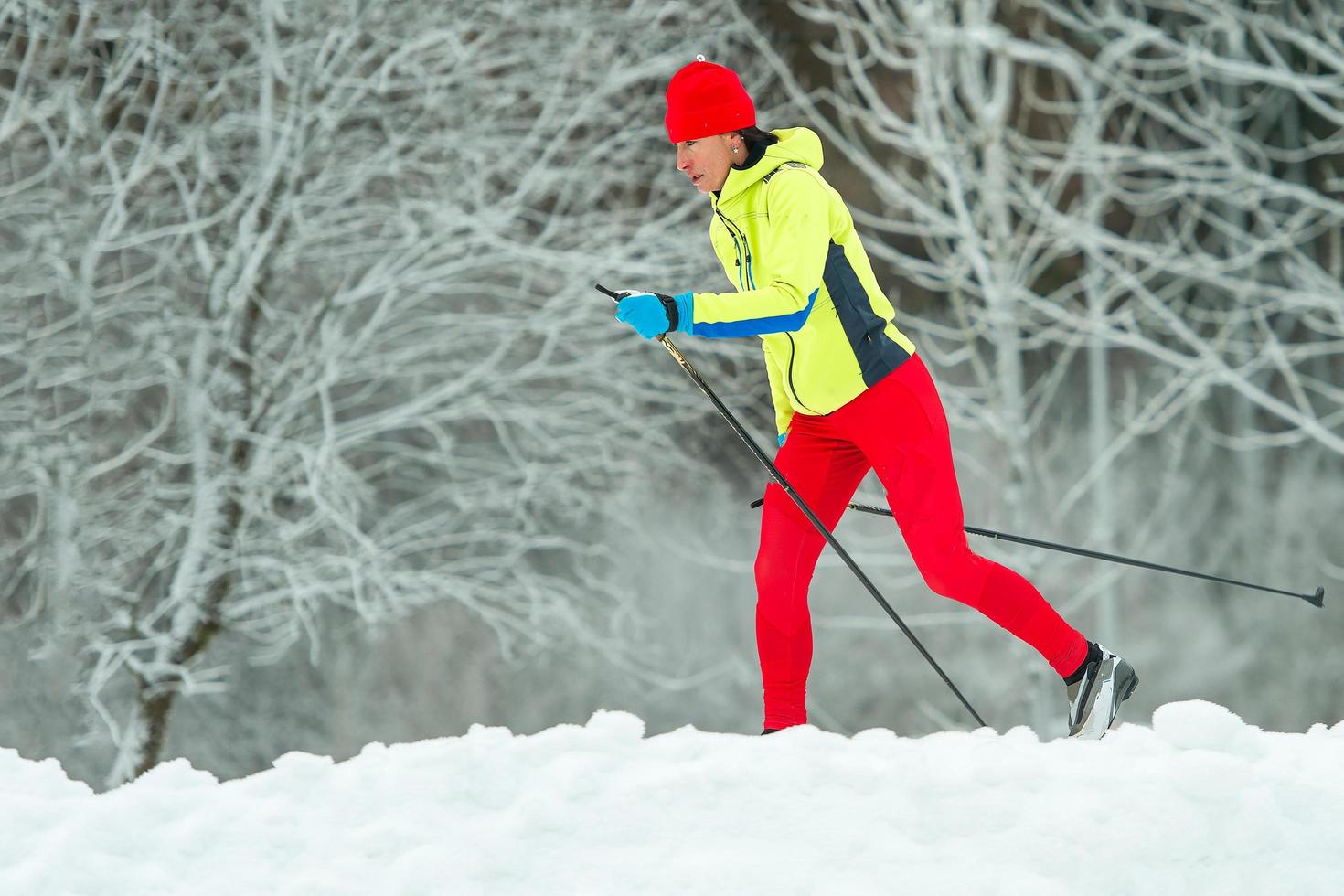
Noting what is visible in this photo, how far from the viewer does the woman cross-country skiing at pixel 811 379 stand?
3039 mm

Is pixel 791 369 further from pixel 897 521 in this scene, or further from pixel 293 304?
pixel 293 304

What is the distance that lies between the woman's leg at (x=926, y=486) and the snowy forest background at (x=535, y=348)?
17.6ft

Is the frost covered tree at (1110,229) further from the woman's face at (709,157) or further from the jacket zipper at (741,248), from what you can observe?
the woman's face at (709,157)

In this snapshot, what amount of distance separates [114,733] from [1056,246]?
7.12 metres

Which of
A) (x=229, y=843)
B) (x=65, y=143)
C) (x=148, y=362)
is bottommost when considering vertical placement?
(x=229, y=843)

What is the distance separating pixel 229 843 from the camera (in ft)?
7.85

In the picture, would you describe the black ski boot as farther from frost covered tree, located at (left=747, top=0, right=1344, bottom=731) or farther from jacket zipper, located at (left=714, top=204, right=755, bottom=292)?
frost covered tree, located at (left=747, top=0, right=1344, bottom=731)

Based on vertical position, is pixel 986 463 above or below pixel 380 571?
below

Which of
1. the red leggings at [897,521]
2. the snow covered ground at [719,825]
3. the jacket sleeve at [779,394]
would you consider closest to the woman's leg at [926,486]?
the red leggings at [897,521]

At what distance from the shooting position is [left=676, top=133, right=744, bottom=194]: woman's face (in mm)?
3160

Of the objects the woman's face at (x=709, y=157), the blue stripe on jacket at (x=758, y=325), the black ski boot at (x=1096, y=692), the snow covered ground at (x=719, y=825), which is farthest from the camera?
the black ski boot at (x=1096, y=692)

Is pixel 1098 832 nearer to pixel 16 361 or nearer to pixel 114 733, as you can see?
pixel 114 733

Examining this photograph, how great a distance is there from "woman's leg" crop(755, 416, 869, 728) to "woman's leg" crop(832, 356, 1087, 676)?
135 mm

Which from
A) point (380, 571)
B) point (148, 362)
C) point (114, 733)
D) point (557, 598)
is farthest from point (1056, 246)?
point (114, 733)
